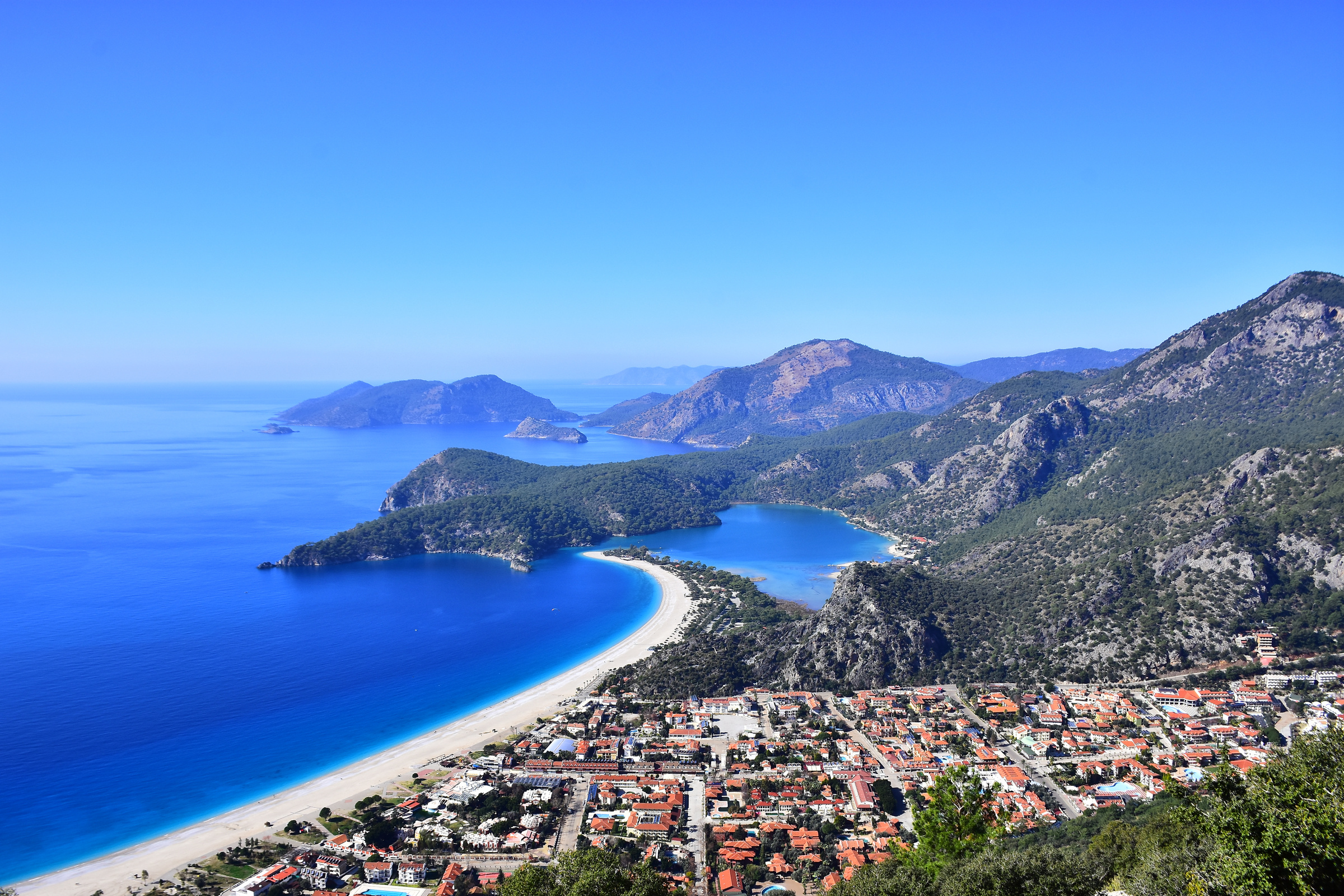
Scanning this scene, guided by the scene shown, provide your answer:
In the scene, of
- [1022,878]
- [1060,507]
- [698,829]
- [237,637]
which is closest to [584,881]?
[1022,878]

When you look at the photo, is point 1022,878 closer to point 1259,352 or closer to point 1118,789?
point 1118,789

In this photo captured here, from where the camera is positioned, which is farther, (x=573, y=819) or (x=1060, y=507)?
(x=1060, y=507)

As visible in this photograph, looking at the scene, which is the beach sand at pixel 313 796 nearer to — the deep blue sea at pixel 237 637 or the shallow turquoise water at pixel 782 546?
the deep blue sea at pixel 237 637

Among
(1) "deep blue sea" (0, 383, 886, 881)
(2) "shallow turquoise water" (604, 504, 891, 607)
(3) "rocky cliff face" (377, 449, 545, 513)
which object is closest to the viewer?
(1) "deep blue sea" (0, 383, 886, 881)

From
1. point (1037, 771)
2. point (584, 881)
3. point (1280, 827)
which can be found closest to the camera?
point (1280, 827)

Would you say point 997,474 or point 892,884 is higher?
point 997,474

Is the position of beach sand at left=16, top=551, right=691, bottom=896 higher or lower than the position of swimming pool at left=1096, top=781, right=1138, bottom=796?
lower

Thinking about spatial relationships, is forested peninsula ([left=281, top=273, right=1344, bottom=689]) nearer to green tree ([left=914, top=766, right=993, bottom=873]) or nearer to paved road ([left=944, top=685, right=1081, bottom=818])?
paved road ([left=944, top=685, right=1081, bottom=818])

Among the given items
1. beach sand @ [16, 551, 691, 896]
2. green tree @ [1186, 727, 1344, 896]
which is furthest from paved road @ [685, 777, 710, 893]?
green tree @ [1186, 727, 1344, 896]
